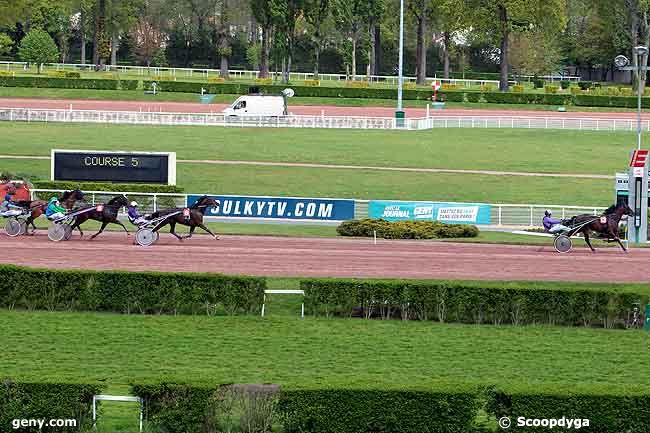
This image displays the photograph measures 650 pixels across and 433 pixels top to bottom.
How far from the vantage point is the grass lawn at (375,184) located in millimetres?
39375

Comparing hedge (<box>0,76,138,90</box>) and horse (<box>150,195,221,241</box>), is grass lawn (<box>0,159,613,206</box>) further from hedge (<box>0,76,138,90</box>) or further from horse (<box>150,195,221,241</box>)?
hedge (<box>0,76,138,90</box>)

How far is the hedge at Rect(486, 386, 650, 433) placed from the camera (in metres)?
13.5

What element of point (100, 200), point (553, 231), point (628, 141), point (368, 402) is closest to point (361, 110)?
point (628, 141)

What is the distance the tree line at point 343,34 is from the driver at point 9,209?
174ft

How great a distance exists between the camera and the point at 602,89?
268ft

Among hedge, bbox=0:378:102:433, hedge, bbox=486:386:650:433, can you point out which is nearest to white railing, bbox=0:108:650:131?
hedge, bbox=0:378:102:433

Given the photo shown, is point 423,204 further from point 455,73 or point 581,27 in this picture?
point 581,27

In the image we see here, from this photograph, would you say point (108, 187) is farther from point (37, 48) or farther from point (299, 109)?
point (37, 48)

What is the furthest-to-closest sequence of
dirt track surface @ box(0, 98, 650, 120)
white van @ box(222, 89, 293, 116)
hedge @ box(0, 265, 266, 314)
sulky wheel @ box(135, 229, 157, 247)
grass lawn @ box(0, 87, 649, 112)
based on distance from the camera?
grass lawn @ box(0, 87, 649, 112) < dirt track surface @ box(0, 98, 650, 120) < white van @ box(222, 89, 293, 116) < sulky wheel @ box(135, 229, 157, 247) < hedge @ box(0, 265, 266, 314)

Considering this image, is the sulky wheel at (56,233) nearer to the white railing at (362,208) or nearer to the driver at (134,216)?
the driver at (134,216)

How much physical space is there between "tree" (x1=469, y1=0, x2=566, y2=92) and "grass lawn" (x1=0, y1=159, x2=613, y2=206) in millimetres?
37086

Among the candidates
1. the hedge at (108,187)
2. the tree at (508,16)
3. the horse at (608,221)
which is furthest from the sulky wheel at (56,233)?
the tree at (508,16)

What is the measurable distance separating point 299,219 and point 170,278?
12313 mm

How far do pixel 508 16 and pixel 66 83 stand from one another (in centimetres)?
2840
